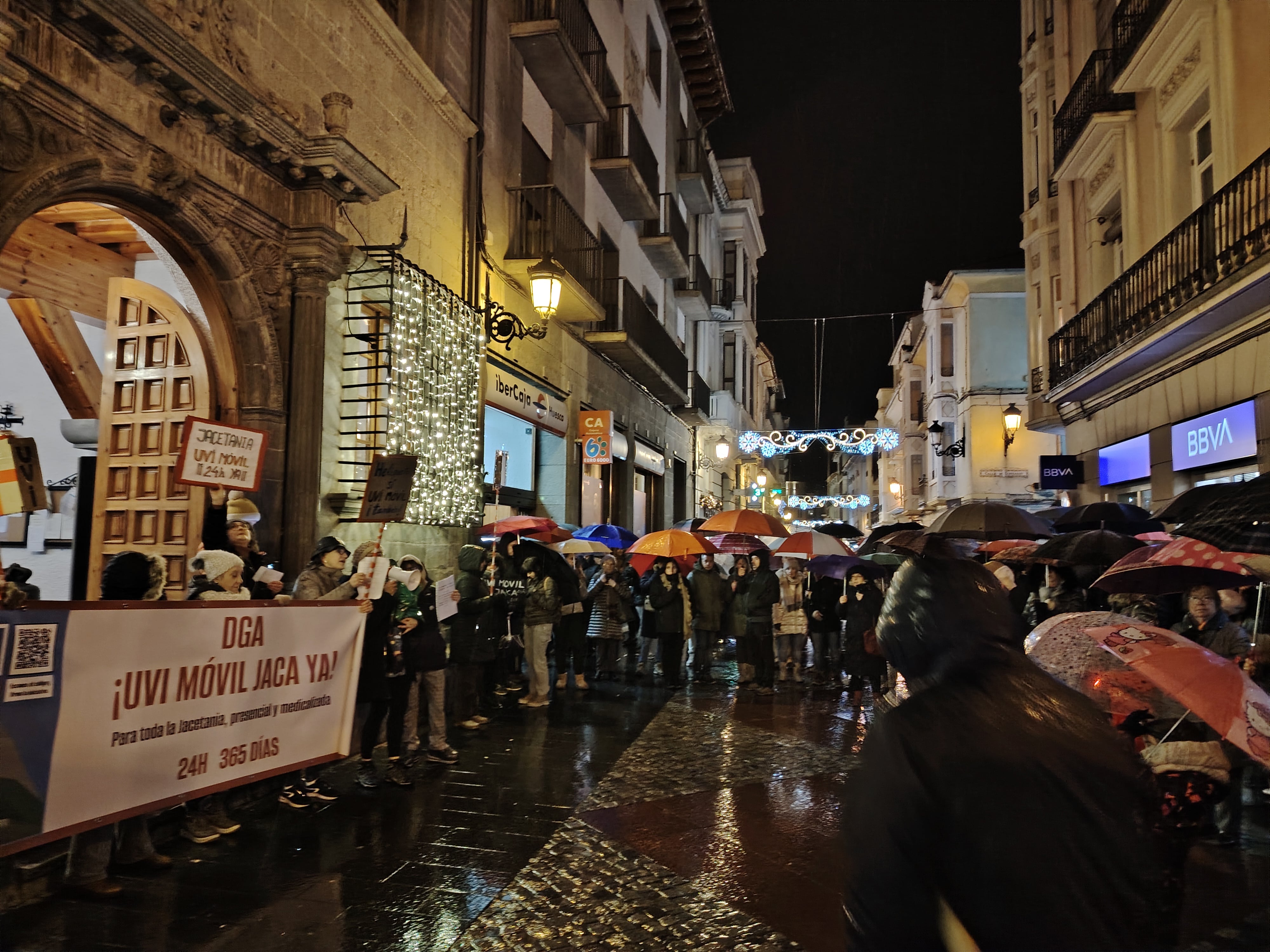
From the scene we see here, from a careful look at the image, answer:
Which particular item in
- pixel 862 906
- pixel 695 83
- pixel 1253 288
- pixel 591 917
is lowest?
pixel 591 917

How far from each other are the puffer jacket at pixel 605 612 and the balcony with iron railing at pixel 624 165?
10.0 meters

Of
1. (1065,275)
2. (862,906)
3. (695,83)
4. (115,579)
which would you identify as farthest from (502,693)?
(695,83)

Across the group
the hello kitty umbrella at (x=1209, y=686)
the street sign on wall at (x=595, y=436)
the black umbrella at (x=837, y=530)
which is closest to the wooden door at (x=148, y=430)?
the hello kitty umbrella at (x=1209, y=686)

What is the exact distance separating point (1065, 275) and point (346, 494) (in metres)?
17.5

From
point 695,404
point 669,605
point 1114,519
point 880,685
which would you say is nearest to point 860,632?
point 880,685

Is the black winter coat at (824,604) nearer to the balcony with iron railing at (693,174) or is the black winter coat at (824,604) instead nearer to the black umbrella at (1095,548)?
the black umbrella at (1095,548)

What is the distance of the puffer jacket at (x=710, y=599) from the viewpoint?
44.1 feet

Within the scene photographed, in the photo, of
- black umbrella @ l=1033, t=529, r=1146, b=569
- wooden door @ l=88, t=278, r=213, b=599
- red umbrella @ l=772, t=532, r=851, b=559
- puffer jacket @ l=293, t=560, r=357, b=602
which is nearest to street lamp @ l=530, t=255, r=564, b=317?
red umbrella @ l=772, t=532, r=851, b=559

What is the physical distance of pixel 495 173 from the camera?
14453 mm

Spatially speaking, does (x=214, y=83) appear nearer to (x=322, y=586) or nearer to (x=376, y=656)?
(x=322, y=586)

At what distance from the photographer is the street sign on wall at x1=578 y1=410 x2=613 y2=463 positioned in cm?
1817

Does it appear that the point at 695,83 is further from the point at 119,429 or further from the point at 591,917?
the point at 591,917

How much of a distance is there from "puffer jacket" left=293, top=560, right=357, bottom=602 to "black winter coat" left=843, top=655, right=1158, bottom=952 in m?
5.65

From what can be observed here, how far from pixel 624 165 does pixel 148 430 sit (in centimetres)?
1305
